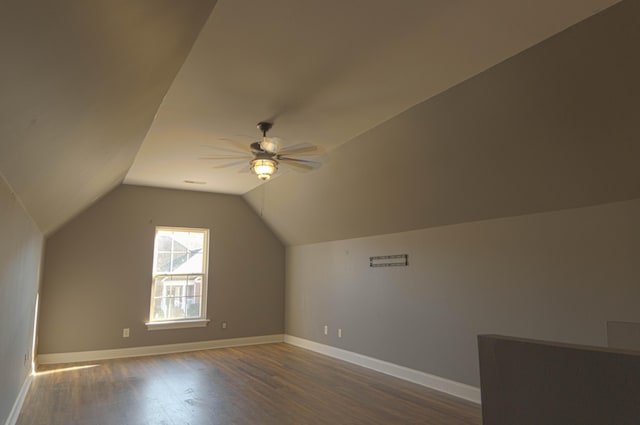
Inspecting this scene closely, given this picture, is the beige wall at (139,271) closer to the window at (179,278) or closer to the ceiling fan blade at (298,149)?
the window at (179,278)

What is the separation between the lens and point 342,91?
10.8 feet

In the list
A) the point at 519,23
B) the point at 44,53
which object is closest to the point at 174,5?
the point at 44,53

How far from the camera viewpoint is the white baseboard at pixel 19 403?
345 centimetres

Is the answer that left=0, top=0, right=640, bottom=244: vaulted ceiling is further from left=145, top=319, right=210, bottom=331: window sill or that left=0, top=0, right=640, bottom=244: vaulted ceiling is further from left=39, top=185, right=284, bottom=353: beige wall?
left=145, top=319, right=210, bottom=331: window sill

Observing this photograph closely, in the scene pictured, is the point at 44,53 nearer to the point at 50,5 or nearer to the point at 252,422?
the point at 50,5

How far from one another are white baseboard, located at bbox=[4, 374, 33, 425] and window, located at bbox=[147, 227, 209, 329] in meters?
2.15

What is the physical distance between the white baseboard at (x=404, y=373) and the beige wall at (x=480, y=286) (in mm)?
75

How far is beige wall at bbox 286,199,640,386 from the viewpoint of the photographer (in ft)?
10.7

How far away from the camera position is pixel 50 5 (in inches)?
49.5

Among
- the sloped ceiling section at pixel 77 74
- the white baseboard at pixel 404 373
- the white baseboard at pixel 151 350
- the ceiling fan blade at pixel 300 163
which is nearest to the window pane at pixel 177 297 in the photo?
the white baseboard at pixel 151 350

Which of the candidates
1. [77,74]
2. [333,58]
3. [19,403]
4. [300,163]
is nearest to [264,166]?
[300,163]

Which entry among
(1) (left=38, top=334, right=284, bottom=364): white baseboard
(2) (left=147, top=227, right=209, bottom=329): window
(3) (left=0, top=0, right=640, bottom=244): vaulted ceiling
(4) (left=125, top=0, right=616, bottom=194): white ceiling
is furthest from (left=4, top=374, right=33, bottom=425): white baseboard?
(4) (left=125, top=0, right=616, bottom=194): white ceiling

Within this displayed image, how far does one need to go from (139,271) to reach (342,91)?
5.09 metres

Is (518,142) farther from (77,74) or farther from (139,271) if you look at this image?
(139,271)
